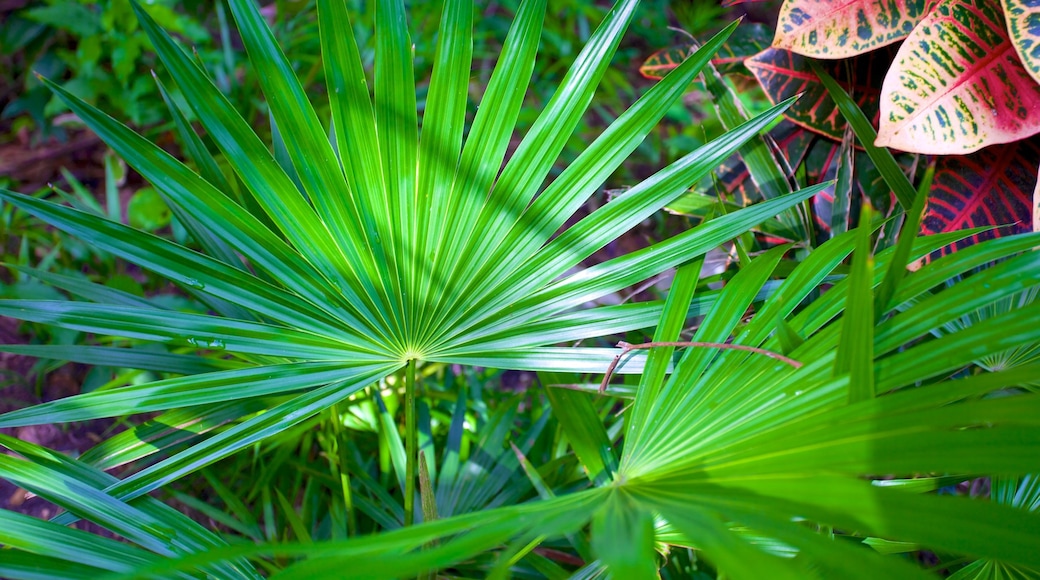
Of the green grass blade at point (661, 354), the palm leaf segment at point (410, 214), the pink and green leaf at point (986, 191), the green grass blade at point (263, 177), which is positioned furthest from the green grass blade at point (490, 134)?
the pink and green leaf at point (986, 191)

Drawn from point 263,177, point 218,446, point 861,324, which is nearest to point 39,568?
point 218,446

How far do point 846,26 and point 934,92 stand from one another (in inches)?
6.4

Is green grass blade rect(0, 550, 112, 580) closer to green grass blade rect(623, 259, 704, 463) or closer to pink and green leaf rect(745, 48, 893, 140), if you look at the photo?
green grass blade rect(623, 259, 704, 463)

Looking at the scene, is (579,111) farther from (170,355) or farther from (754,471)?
(170,355)

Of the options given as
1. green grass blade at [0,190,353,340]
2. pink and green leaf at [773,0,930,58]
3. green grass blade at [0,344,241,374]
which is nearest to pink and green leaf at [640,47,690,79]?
pink and green leaf at [773,0,930,58]

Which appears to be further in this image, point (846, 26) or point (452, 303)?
point (846, 26)

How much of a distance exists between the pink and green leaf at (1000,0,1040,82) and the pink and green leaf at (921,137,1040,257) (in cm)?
19

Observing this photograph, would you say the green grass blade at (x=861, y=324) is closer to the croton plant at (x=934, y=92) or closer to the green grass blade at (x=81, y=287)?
the croton plant at (x=934, y=92)

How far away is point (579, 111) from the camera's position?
77cm

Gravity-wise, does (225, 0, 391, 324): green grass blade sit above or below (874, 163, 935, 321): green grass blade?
above

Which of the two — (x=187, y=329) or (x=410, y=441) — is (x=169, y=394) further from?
(x=410, y=441)

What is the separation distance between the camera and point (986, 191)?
3.05ft

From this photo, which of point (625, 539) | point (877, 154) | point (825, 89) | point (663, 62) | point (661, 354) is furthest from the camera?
point (663, 62)

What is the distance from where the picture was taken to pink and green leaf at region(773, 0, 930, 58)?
0.91 m
